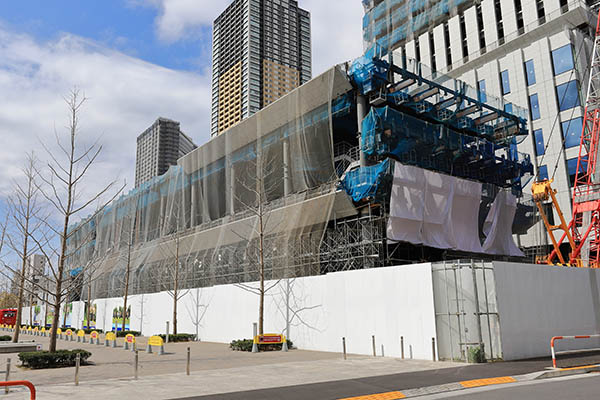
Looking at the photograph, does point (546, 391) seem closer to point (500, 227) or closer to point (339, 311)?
point (339, 311)

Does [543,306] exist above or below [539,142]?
below

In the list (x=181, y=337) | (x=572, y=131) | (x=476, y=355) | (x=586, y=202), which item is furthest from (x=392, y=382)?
(x=572, y=131)

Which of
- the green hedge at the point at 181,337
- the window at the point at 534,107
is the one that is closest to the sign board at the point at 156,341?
the green hedge at the point at 181,337

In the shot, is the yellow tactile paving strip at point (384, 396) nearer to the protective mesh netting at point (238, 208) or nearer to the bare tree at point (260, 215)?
the bare tree at point (260, 215)

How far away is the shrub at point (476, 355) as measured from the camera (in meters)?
14.3

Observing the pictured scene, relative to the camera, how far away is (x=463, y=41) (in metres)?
50.4

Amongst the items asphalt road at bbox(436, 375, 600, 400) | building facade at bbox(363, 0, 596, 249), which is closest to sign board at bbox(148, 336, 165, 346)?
asphalt road at bbox(436, 375, 600, 400)

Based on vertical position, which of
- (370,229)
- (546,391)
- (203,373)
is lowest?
(203,373)

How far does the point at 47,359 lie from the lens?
51.1 ft

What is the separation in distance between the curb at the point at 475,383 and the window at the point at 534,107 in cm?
3352

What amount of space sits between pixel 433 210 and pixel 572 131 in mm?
21241

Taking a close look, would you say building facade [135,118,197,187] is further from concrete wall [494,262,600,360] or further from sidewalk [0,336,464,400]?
concrete wall [494,262,600,360]

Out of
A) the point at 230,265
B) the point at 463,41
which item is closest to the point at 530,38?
the point at 463,41

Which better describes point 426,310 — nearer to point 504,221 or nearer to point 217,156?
point 504,221
